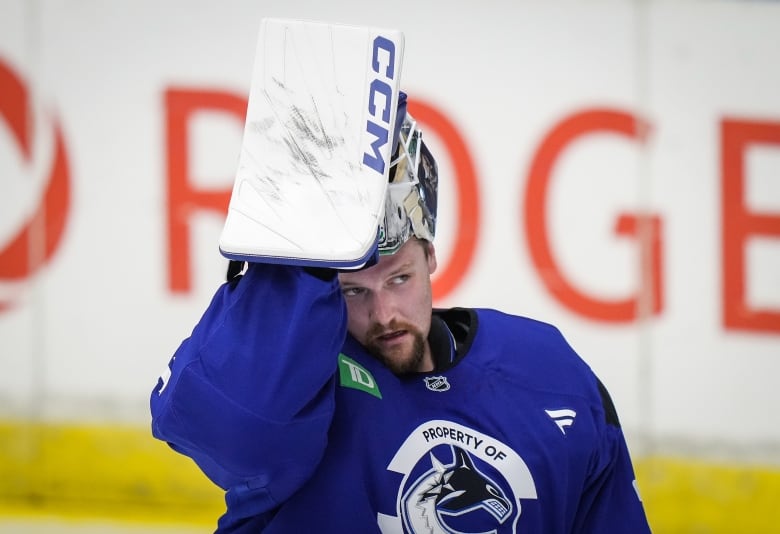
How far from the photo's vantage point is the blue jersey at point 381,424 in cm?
97

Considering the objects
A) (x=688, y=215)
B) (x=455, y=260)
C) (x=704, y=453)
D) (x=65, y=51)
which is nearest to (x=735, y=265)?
(x=688, y=215)

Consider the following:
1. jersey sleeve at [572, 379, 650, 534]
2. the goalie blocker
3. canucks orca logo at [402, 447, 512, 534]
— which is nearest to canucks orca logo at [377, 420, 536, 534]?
canucks orca logo at [402, 447, 512, 534]

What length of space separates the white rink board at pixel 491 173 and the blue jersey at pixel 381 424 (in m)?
1.27

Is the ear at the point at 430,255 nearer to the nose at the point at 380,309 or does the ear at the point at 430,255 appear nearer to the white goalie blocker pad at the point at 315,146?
the nose at the point at 380,309

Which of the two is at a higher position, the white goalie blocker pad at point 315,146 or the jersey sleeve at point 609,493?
the white goalie blocker pad at point 315,146

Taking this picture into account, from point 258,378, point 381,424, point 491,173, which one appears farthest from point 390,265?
point 491,173

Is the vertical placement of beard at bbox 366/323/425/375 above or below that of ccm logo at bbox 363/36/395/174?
below

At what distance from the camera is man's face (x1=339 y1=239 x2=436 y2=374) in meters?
1.20

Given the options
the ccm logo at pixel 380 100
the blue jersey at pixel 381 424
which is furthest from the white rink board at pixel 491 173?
the ccm logo at pixel 380 100

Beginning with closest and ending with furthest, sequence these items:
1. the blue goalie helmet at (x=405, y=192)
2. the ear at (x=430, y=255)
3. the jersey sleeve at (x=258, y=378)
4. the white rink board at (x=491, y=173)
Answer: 1. the jersey sleeve at (x=258, y=378)
2. the blue goalie helmet at (x=405, y=192)
3. the ear at (x=430, y=255)
4. the white rink board at (x=491, y=173)

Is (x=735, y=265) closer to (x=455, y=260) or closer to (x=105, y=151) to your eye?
(x=455, y=260)

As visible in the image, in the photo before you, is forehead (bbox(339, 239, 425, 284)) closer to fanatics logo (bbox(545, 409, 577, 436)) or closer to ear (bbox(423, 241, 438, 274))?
ear (bbox(423, 241, 438, 274))

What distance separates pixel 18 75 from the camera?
100 inches

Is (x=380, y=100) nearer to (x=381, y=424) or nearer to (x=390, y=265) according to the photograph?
(x=390, y=265)
